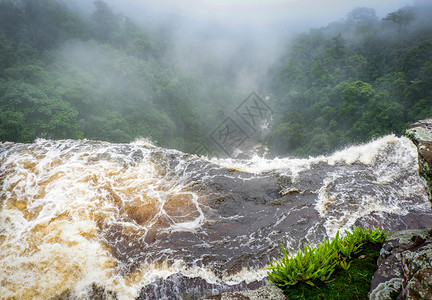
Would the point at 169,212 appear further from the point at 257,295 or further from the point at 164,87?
the point at 164,87

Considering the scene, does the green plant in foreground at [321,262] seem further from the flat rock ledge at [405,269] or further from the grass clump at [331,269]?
the flat rock ledge at [405,269]

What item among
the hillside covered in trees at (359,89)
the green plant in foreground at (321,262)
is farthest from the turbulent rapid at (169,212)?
the hillside covered in trees at (359,89)

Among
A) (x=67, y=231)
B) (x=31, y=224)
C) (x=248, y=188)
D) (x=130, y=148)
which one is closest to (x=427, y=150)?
(x=248, y=188)

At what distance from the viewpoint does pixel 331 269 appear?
291 centimetres

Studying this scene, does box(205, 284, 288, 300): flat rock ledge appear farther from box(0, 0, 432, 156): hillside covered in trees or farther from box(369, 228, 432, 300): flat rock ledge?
box(0, 0, 432, 156): hillside covered in trees

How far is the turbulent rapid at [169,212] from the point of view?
15.7ft

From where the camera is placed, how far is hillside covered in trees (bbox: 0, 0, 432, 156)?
635 inches

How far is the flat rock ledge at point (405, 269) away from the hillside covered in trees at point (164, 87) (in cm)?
1568

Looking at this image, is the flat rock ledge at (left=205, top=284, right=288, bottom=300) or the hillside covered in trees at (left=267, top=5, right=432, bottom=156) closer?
the flat rock ledge at (left=205, top=284, right=288, bottom=300)

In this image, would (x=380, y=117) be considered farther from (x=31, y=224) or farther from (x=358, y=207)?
(x=31, y=224)

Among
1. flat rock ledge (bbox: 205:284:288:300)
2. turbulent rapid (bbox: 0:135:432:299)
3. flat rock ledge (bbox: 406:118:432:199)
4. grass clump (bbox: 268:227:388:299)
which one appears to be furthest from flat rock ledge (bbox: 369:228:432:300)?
turbulent rapid (bbox: 0:135:432:299)

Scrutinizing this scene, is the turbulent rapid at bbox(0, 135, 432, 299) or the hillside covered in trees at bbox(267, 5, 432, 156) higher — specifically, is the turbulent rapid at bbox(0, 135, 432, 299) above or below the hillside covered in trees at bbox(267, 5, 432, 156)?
below

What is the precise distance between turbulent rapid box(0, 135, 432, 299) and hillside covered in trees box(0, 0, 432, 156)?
8.75 metres

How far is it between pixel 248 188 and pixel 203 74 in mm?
33219
